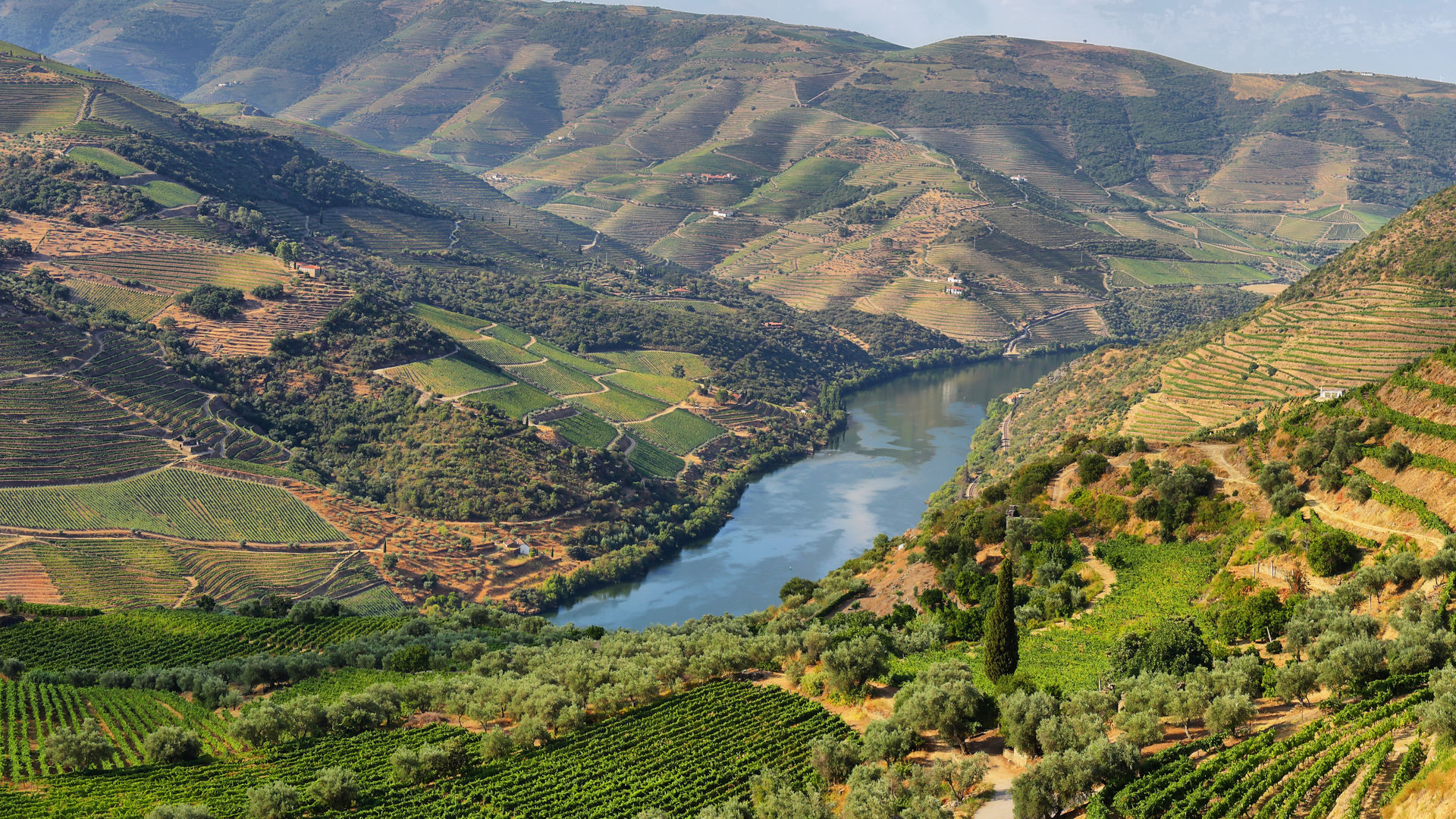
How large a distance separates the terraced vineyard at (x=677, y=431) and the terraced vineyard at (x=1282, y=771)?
110 meters

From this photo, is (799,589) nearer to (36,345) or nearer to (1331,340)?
(1331,340)

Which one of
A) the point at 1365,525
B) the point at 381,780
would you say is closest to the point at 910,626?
the point at 1365,525

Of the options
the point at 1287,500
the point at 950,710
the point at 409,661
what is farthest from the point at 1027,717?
the point at 409,661

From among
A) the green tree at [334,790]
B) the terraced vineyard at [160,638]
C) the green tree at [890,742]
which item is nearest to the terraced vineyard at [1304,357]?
the green tree at [890,742]

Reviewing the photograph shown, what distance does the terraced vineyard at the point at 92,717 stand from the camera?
48656 millimetres

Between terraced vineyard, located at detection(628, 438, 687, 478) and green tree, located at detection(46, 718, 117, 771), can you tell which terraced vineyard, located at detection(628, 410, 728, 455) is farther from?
green tree, located at detection(46, 718, 117, 771)

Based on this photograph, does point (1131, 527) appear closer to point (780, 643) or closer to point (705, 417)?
point (780, 643)

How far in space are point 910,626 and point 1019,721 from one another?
21300 millimetres

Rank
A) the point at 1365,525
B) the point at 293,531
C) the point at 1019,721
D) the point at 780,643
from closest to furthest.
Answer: the point at 1019,721, the point at 1365,525, the point at 780,643, the point at 293,531

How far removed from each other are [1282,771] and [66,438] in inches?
4074

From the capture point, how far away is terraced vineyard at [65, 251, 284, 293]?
140625 mm

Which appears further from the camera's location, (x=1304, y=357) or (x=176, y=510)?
(x=176, y=510)

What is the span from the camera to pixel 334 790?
138ft

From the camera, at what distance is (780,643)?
5381cm
